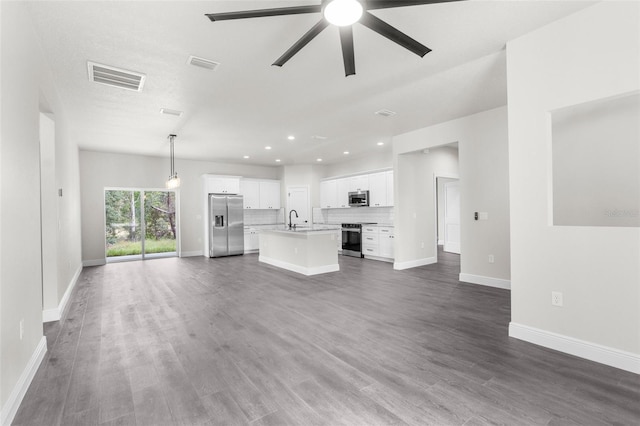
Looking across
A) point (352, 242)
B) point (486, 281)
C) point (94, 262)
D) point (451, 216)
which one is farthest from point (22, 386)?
point (451, 216)

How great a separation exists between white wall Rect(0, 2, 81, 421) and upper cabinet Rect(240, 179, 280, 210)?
6.44m

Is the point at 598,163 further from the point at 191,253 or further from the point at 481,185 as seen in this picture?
the point at 191,253

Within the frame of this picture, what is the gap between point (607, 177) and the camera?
347cm

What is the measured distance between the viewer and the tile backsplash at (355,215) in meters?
8.04

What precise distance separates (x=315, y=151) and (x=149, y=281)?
4.70 meters

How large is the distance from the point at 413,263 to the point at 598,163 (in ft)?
12.0

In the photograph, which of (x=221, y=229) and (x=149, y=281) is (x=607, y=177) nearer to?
(x=149, y=281)

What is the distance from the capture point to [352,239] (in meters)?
8.38

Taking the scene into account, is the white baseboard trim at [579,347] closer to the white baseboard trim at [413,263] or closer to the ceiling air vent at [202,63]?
the white baseboard trim at [413,263]

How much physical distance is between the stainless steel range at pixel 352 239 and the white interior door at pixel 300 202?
160 cm

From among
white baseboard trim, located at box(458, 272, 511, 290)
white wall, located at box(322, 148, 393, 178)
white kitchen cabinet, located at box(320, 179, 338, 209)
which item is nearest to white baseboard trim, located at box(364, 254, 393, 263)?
white kitchen cabinet, located at box(320, 179, 338, 209)

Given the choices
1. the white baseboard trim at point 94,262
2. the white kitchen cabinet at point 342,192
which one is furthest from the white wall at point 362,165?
the white baseboard trim at point 94,262

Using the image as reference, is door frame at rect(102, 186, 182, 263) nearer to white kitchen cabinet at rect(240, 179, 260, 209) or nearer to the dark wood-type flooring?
white kitchen cabinet at rect(240, 179, 260, 209)

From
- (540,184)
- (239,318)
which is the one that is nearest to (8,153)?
(239,318)
